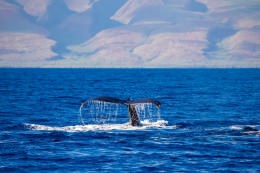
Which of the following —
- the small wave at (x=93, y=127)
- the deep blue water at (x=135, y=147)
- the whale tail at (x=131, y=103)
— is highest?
the whale tail at (x=131, y=103)

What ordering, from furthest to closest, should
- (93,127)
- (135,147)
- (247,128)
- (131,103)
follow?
(93,127) < (247,128) < (131,103) < (135,147)

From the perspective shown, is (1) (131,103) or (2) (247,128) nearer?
(1) (131,103)

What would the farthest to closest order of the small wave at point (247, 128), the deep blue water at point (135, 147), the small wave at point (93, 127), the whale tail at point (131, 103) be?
the small wave at point (93, 127) → the small wave at point (247, 128) → the whale tail at point (131, 103) → the deep blue water at point (135, 147)

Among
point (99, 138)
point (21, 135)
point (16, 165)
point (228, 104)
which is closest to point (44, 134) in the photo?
point (21, 135)

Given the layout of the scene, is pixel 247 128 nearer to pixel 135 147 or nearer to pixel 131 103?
pixel 131 103

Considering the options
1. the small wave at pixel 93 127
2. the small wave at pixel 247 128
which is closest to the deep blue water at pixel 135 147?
the small wave at pixel 247 128

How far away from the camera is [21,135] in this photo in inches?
1238

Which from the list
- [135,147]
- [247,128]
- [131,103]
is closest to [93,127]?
[131,103]

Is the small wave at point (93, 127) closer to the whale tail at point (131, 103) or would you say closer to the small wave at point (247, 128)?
the whale tail at point (131, 103)

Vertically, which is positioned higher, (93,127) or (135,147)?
(93,127)

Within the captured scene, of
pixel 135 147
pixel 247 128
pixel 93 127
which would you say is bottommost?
pixel 135 147

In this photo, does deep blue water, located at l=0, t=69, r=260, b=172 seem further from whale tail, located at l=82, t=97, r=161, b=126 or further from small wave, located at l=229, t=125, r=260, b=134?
whale tail, located at l=82, t=97, r=161, b=126

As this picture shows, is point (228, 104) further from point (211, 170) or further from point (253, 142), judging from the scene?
point (211, 170)

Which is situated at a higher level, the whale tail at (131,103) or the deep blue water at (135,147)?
the whale tail at (131,103)
